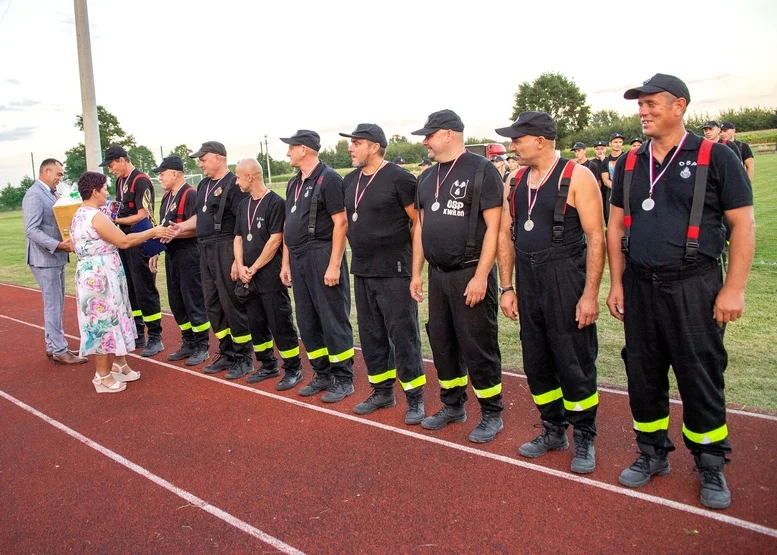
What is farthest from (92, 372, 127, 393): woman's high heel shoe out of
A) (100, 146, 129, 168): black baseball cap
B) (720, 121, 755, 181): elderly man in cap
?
(720, 121, 755, 181): elderly man in cap

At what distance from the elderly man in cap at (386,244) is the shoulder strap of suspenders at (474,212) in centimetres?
64

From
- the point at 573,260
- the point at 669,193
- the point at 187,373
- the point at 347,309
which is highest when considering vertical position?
the point at 669,193

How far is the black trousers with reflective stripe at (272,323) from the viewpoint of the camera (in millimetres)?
6262

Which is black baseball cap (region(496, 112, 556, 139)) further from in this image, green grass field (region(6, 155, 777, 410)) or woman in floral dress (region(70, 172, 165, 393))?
woman in floral dress (region(70, 172, 165, 393))

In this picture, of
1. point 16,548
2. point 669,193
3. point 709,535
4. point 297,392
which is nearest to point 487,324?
point 669,193

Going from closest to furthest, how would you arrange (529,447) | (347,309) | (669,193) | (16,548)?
(669,193) < (16,548) < (529,447) < (347,309)

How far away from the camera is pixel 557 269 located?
4035mm

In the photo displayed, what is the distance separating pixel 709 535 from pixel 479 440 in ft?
5.44

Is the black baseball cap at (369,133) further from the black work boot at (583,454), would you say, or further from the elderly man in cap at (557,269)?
the black work boot at (583,454)

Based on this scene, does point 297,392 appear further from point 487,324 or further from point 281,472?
point 487,324

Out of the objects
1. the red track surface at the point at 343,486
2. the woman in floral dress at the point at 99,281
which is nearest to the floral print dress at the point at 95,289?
the woman in floral dress at the point at 99,281

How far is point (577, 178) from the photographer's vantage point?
396 cm

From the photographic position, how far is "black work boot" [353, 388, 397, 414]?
5406 millimetres

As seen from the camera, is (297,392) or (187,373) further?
(187,373)
